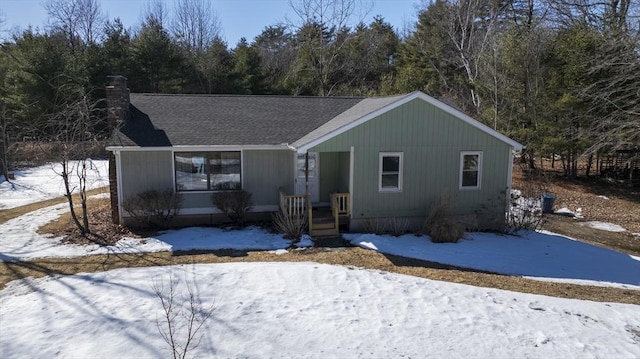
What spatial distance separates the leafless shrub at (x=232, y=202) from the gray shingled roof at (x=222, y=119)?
1.52 meters

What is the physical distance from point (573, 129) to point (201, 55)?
28.6 metres

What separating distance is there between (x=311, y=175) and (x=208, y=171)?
10.8 feet

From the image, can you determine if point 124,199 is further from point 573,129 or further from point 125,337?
point 573,129

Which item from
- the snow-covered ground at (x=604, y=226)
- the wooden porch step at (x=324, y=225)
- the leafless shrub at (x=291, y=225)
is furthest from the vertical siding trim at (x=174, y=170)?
the snow-covered ground at (x=604, y=226)

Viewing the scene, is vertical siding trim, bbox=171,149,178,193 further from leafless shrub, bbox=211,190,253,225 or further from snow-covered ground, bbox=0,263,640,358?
snow-covered ground, bbox=0,263,640,358

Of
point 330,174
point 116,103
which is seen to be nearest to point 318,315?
point 330,174

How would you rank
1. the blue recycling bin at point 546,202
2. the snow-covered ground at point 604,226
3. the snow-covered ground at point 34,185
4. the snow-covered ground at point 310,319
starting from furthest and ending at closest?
1. the snow-covered ground at point 34,185
2. the blue recycling bin at point 546,202
3. the snow-covered ground at point 604,226
4. the snow-covered ground at point 310,319

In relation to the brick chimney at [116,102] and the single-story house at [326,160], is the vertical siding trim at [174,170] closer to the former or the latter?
the single-story house at [326,160]

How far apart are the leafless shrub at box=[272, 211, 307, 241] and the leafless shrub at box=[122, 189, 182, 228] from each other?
300 centimetres

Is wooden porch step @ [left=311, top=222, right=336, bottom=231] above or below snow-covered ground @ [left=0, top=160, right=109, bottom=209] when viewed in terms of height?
below

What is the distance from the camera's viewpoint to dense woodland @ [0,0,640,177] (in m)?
19.5

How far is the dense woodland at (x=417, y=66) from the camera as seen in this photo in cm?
1952

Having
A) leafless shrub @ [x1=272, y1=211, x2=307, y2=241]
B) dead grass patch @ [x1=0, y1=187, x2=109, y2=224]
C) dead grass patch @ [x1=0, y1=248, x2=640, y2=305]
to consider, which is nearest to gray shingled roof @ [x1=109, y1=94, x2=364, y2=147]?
leafless shrub @ [x1=272, y1=211, x2=307, y2=241]

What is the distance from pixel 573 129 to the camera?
2091 cm
